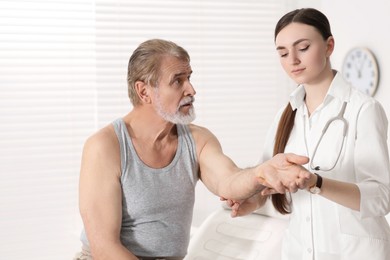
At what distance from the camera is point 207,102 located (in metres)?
4.21

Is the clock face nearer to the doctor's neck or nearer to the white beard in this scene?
the white beard

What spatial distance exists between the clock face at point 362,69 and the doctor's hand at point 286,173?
2318mm

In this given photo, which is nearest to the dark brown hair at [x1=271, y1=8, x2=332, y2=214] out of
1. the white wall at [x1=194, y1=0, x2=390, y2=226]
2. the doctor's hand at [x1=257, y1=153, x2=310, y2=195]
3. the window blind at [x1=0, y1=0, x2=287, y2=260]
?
the doctor's hand at [x1=257, y1=153, x2=310, y2=195]

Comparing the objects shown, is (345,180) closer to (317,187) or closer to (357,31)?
(317,187)

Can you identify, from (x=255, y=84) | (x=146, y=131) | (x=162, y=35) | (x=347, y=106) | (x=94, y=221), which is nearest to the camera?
(x=347, y=106)

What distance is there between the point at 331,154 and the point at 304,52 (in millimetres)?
266

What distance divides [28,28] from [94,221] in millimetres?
2128

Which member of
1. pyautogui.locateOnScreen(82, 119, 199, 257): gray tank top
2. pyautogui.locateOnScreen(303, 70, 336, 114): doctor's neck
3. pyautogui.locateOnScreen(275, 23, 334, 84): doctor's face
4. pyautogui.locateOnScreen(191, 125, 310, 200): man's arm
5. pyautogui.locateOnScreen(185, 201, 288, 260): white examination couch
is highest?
pyautogui.locateOnScreen(275, 23, 334, 84): doctor's face

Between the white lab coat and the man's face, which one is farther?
the man's face

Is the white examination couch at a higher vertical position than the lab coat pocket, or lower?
lower

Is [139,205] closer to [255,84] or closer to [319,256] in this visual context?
[319,256]

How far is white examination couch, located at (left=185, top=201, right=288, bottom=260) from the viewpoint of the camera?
82.9 inches

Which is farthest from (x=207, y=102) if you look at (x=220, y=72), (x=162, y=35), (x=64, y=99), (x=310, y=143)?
(x=310, y=143)

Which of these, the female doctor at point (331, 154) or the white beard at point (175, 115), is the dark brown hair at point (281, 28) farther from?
the white beard at point (175, 115)
